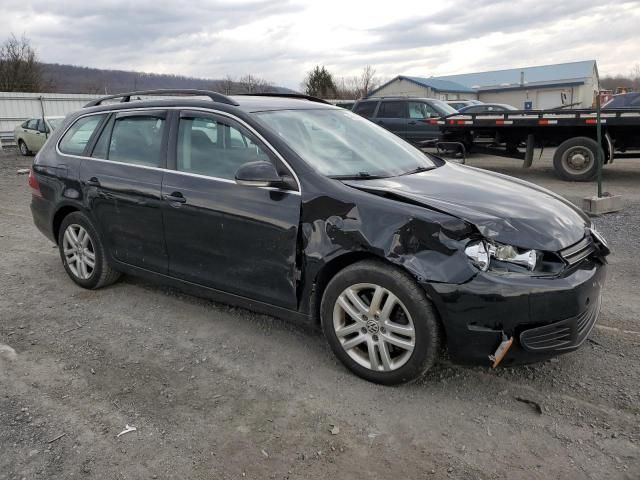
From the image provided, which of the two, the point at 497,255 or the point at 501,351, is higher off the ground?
the point at 497,255

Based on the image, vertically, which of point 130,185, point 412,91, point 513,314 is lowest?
point 513,314

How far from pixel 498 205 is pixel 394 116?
1246cm

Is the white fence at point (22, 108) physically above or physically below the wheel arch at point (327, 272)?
above

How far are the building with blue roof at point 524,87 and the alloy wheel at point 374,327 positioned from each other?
1904 inches

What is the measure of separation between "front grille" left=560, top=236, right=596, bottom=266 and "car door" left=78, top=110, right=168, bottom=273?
273cm

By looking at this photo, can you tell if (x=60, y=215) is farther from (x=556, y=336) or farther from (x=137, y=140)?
(x=556, y=336)

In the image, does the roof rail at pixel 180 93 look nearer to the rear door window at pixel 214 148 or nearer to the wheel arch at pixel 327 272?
the rear door window at pixel 214 148

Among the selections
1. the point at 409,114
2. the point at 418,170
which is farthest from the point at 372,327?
the point at 409,114

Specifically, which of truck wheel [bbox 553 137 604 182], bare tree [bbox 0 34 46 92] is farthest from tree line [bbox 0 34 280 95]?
truck wheel [bbox 553 137 604 182]

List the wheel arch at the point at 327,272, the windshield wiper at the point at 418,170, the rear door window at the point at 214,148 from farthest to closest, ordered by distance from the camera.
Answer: the windshield wiper at the point at 418,170 < the rear door window at the point at 214,148 < the wheel arch at the point at 327,272

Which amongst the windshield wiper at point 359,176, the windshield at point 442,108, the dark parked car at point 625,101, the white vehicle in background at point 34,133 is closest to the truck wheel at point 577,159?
the dark parked car at point 625,101

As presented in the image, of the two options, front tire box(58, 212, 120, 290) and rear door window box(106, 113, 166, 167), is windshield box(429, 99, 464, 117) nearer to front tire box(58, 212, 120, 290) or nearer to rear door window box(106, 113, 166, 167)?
rear door window box(106, 113, 166, 167)

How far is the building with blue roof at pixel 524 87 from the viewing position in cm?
5173

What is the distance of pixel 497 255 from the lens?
290 centimetres
